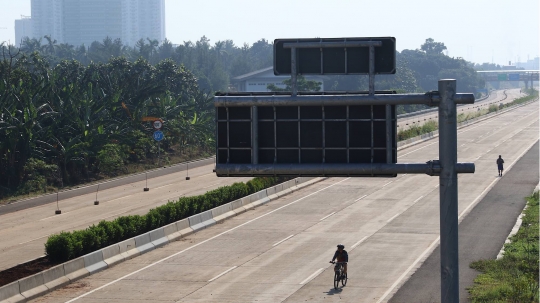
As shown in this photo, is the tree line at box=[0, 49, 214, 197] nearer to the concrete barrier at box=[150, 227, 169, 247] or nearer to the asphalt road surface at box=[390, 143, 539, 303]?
the concrete barrier at box=[150, 227, 169, 247]

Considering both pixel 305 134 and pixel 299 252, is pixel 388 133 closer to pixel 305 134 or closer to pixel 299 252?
pixel 305 134

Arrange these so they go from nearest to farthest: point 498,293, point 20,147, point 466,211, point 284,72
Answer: point 284,72 < point 498,293 < point 466,211 < point 20,147

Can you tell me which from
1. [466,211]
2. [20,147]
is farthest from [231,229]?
[20,147]

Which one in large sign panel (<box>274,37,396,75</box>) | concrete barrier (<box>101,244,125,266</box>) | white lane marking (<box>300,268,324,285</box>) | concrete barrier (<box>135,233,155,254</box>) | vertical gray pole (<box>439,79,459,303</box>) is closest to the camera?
vertical gray pole (<box>439,79,459,303</box>)

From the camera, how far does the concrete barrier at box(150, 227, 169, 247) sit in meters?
37.6

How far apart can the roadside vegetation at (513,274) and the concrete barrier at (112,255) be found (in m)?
13.8

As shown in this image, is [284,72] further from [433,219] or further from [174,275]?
[433,219]

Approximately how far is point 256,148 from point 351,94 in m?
2.30

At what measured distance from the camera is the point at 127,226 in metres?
37.1

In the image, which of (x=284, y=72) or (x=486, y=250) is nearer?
(x=284, y=72)

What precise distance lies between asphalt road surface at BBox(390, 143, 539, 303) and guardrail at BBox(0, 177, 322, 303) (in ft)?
37.9

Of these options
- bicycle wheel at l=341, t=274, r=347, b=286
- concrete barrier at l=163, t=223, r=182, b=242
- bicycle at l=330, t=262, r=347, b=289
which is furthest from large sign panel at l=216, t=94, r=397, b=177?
concrete barrier at l=163, t=223, r=182, b=242

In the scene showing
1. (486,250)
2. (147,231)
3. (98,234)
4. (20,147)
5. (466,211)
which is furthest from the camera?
(20,147)

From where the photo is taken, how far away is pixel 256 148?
17984 millimetres
